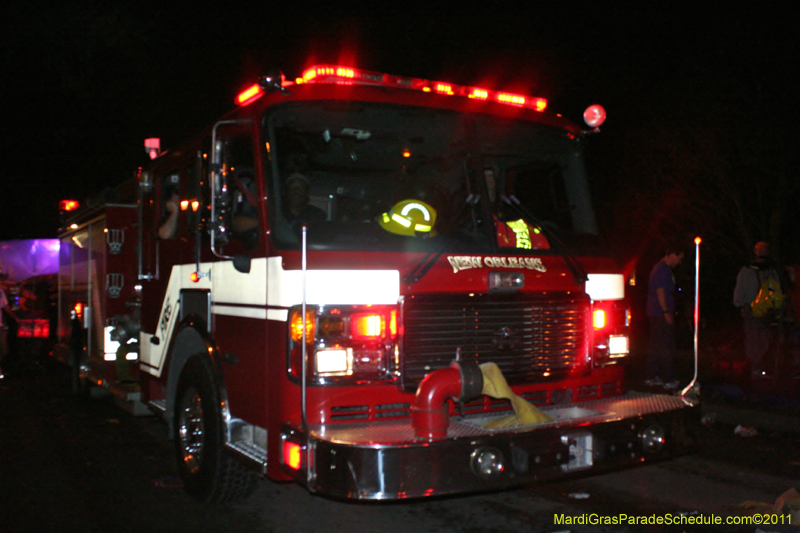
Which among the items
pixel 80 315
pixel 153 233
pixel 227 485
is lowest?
pixel 227 485

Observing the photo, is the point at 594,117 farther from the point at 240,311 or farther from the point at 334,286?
the point at 240,311

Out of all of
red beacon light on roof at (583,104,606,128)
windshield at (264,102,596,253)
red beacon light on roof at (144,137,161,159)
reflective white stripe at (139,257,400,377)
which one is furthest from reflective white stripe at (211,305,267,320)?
red beacon light on roof at (583,104,606,128)

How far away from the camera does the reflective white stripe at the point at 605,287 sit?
497cm

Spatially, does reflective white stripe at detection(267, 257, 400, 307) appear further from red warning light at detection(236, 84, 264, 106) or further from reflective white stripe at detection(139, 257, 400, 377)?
red warning light at detection(236, 84, 264, 106)

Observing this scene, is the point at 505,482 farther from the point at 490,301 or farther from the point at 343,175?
the point at 343,175

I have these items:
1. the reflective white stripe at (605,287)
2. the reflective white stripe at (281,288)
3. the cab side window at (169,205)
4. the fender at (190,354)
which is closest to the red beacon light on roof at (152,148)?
the cab side window at (169,205)

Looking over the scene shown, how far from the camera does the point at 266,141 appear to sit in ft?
14.3

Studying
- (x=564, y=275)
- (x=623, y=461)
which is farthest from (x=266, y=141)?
(x=623, y=461)

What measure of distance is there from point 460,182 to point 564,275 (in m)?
0.87

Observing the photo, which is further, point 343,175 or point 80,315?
point 80,315

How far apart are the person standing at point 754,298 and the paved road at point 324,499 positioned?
2722mm

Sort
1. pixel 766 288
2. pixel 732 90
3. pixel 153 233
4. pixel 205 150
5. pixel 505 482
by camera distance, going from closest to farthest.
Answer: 1. pixel 505 482
2. pixel 205 150
3. pixel 153 233
4. pixel 766 288
5. pixel 732 90

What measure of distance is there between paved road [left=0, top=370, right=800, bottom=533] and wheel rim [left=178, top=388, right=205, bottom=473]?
0.33 meters

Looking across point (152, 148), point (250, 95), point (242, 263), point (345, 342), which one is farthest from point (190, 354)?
point (152, 148)
